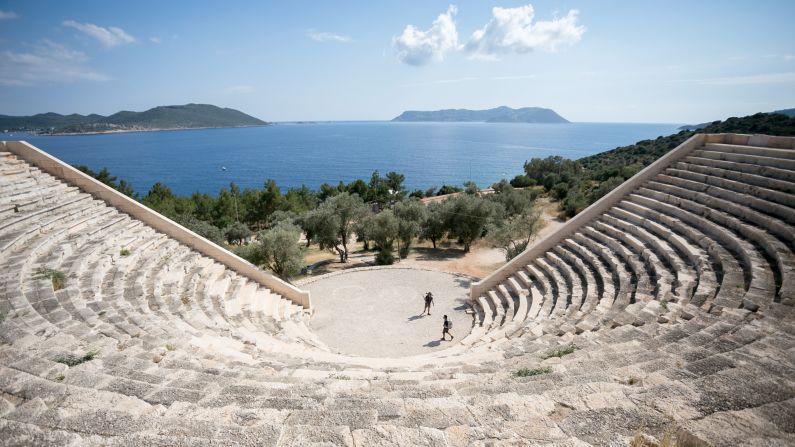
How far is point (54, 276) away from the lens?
29.1 ft

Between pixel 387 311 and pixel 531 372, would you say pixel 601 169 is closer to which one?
pixel 387 311

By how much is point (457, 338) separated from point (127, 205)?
14.5 meters

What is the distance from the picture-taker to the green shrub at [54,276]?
880 cm

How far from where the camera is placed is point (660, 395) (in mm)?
4219

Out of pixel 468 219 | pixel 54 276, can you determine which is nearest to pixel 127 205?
pixel 54 276

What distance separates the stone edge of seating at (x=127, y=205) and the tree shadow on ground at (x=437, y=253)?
41.2ft

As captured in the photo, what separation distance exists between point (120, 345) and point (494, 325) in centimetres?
1091

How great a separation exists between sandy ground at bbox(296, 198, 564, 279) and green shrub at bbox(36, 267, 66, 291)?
12.4 metres

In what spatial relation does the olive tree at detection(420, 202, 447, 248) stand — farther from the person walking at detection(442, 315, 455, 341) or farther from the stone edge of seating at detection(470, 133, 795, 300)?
the person walking at detection(442, 315, 455, 341)

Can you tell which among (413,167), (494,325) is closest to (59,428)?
(494,325)

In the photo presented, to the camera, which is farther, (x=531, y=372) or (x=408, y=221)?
(x=408, y=221)

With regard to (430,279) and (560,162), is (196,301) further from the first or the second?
(560,162)

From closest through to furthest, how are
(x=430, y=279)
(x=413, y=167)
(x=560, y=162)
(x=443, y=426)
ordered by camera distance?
(x=443, y=426), (x=430, y=279), (x=560, y=162), (x=413, y=167)

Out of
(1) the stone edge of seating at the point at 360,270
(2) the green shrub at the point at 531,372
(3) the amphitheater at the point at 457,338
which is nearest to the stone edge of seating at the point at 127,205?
(3) the amphitheater at the point at 457,338
